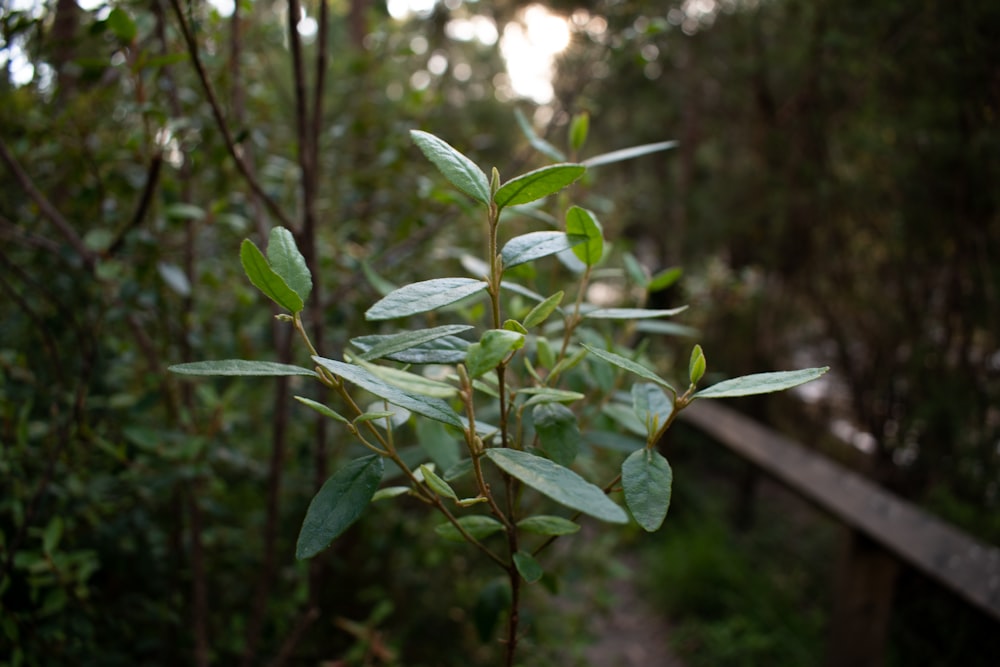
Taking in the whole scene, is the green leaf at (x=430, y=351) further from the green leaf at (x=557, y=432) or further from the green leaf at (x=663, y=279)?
the green leaf at (x=663, y=279)

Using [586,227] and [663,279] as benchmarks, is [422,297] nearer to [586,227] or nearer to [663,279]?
[586,227]

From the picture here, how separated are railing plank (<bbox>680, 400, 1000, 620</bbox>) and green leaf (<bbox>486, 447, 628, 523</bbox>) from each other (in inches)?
65.9

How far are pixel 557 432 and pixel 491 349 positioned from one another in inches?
6.8

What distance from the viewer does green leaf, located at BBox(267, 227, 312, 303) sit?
54cm

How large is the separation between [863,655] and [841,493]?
0.52 m

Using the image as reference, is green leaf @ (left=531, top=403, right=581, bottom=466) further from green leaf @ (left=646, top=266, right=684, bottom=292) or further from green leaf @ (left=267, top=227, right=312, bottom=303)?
green leaf @ (left=646, top=266, right=684, bottom=292)

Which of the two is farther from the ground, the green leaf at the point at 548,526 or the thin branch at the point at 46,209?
the thin branch at the point at 46,209

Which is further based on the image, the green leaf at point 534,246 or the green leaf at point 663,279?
the green leaf at point 663,279

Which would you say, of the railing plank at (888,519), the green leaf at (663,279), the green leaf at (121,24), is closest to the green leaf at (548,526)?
the green leaf at (663,279)

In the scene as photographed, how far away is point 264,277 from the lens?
50cm

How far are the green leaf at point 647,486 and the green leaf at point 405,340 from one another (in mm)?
169

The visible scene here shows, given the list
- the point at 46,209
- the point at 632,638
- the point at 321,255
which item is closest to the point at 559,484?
the point at 46,209

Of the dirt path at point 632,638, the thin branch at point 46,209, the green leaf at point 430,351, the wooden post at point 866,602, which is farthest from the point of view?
the dirt path at point 632,638

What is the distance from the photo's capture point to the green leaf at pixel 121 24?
0.90m
